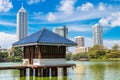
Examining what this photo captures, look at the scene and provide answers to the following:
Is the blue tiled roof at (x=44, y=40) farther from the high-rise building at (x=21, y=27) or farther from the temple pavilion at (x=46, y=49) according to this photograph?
the high-rise building at (x=21, y=27)

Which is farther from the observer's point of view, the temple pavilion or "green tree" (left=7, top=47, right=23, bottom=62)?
"green tree" (left=7, top=47, right=23, bottom=62)

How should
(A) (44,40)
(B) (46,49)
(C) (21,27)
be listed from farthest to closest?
(C) (21,27), (B) (46,49), (A) (44,40)

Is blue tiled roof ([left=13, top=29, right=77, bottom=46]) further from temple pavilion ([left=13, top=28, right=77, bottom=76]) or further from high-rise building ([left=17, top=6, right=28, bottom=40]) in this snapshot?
high-rise building ([left=17, top=6, right=28, bottom=40])

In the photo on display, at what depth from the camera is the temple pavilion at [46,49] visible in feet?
79.2

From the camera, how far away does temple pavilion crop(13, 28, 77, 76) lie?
24125 mm

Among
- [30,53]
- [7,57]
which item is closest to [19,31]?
[7,57]

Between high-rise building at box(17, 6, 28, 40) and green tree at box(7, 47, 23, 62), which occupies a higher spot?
high-rise building at box(17, 6, 28, 40)

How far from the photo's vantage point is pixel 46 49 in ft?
80.6

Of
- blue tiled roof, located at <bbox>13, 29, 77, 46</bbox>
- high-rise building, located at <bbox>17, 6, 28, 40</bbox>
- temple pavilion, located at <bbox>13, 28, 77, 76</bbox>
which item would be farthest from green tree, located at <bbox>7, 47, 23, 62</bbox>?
temple pavilion, located at <bbox>13, 28, 77, 76</bbox>

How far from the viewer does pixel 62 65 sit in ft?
80.5

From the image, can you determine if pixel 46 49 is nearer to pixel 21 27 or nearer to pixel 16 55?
pixel 16 55

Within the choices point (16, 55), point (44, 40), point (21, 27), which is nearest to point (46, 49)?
point (44, 40)

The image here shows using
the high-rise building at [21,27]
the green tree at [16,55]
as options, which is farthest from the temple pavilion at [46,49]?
the high-rise building at [21,27]

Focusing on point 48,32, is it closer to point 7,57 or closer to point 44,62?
point 44,62
